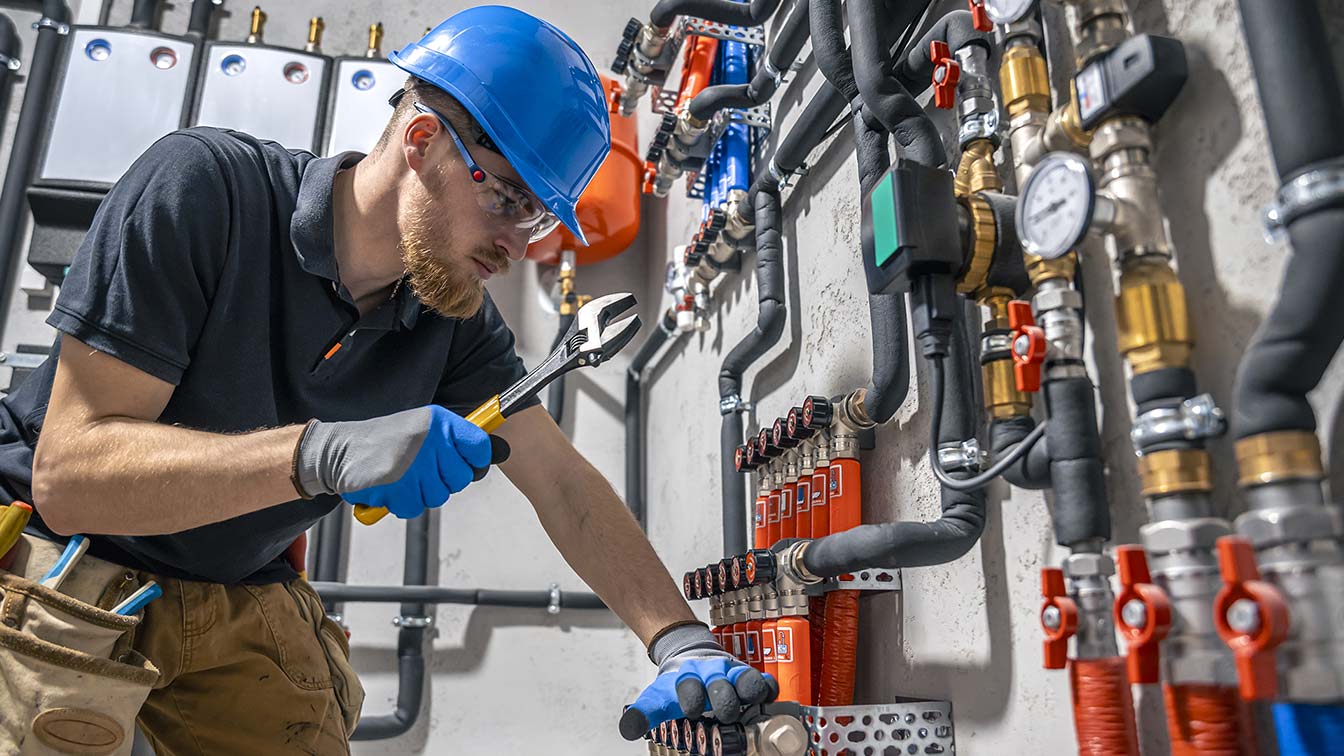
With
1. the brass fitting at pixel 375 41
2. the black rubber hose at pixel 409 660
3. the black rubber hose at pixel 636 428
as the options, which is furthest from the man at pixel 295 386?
the brass fitting at pixel 375 41

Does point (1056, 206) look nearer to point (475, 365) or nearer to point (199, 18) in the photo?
point (475, 365)

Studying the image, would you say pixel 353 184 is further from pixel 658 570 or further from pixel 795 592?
pixel 795 592

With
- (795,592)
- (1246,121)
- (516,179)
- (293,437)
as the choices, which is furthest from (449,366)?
(1246,121)

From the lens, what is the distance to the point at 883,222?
0.82 meters

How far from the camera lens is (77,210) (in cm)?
223

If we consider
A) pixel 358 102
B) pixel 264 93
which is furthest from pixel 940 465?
pixel 264 93

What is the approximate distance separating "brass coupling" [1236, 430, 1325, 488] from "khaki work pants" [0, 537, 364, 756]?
1.05 meters

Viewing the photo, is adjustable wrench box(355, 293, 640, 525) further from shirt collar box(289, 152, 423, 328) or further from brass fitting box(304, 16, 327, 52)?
brass fitting box(304, 16, 327, 52)

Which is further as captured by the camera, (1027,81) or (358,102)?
(358,102)

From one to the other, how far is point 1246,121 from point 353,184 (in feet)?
3.21

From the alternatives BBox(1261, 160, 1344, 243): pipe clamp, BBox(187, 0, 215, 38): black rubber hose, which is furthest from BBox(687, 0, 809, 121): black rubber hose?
BBox(187, 0, 215, 38): black rubber hose

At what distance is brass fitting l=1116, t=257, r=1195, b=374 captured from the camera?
645 millimetres

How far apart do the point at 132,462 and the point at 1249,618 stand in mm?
884

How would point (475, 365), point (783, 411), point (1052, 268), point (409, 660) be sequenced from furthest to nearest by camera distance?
point (409, 660), point (783, 411), point (475, 365), point (1052, 268)
